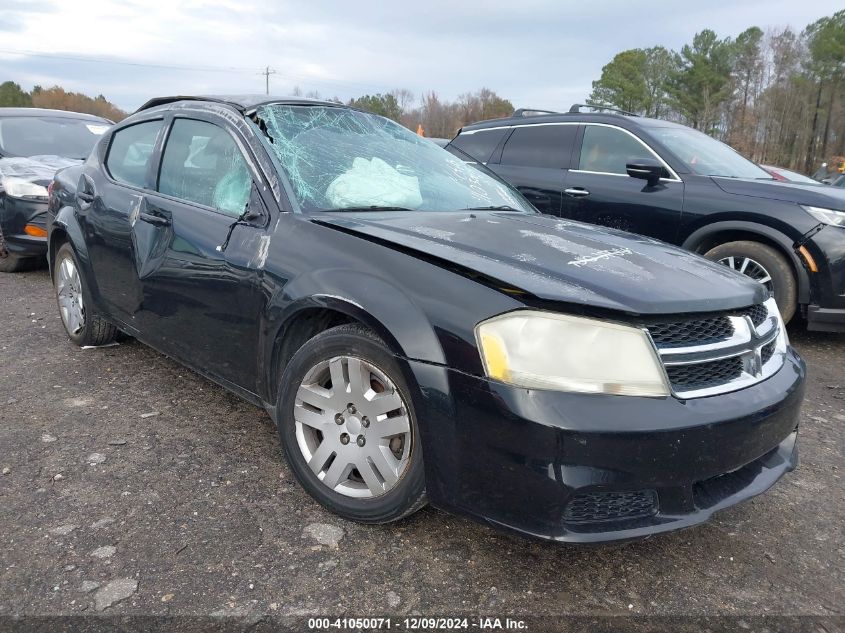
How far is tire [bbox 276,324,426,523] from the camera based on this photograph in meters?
2.11

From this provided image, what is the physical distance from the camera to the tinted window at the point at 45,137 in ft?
23.8

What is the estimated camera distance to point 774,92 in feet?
171

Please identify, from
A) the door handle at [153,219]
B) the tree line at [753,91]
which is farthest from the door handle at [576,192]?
the tree line at [753,91]

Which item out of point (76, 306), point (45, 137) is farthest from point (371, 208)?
point (45, 137)

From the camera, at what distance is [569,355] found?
1842 mm

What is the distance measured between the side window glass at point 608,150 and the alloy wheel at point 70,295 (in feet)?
13.7

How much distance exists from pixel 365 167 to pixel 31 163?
5288 mm

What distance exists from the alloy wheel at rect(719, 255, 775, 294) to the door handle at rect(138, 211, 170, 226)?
3880 millimetres

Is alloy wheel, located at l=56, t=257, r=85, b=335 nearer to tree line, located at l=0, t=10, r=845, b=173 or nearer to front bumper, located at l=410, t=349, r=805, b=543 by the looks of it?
front bumper, located at l=410, t=349, r=805, b=543

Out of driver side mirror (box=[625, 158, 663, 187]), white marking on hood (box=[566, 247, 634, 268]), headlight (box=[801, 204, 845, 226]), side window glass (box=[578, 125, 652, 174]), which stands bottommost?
white marking on hood (box=[566, 247, 634, 268])

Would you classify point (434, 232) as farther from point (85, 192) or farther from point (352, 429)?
point (85, 192)

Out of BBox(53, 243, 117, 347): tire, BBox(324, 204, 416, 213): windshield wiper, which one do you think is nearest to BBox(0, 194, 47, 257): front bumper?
BBox(53, 243, 117, 347): tire

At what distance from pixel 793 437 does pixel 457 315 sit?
1.41m

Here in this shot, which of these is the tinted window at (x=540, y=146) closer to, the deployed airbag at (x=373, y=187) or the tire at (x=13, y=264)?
the deployed airbag at (x=373, y=187)
